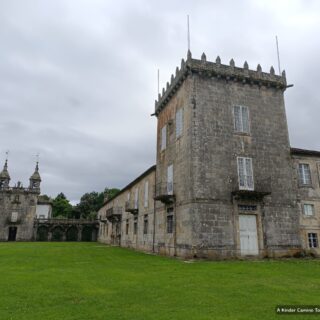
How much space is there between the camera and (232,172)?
18578mm

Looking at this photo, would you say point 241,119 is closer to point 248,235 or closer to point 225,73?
point 225,73

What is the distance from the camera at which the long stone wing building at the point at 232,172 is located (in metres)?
17.5

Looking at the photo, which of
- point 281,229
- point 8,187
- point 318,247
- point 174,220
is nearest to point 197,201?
point 174,220

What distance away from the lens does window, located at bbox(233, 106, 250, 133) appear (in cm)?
1972

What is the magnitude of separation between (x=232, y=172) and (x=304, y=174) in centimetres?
623

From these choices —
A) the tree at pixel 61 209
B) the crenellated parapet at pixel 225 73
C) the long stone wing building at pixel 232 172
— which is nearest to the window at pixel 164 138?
the long stone wing building at pixel 232 172

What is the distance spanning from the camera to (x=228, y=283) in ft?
30.8

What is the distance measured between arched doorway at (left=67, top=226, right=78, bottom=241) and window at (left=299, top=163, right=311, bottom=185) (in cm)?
5102

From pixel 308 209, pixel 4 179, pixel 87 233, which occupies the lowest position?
pixel 87 233

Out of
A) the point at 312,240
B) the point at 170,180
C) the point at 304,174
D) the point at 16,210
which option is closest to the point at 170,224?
the point at 170,180

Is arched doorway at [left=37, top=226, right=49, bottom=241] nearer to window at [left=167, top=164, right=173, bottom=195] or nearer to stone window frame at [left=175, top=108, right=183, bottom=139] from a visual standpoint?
window at [left=167, top=164, right=173, bottom=195]

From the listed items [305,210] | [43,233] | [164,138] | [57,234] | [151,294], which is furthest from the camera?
[57,234]

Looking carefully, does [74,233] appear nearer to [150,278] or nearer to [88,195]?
[88,195]

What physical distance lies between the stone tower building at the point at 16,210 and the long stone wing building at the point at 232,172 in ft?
135
